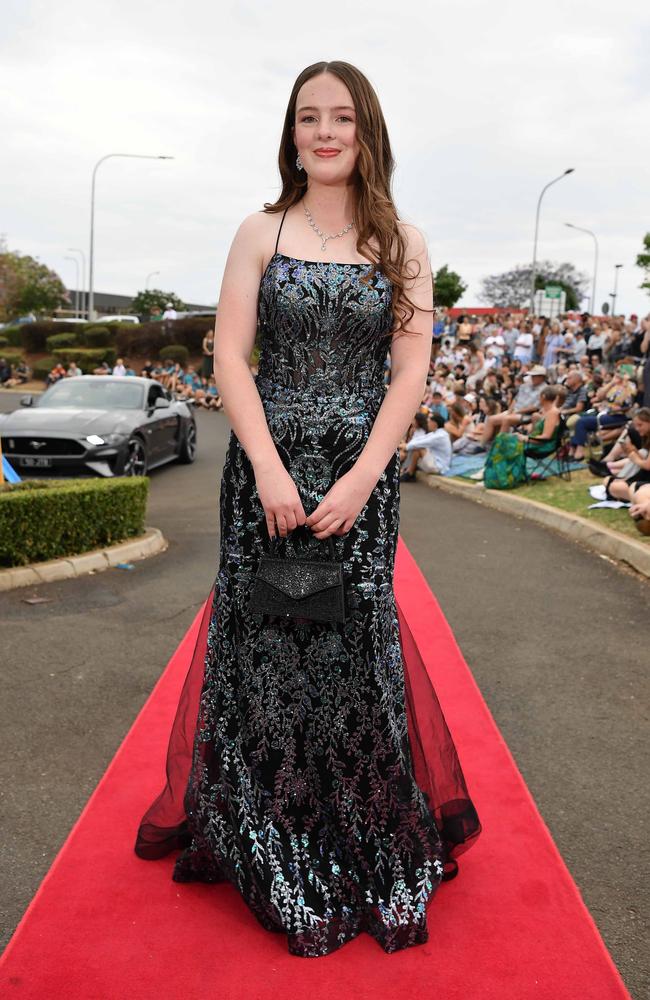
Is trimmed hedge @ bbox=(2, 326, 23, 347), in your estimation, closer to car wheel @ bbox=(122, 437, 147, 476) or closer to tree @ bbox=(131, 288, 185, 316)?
tree @ bbox=(131, 288, 185, 316)

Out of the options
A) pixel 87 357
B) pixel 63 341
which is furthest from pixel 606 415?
pixel 63 341

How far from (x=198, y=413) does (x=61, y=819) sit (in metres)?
26.1

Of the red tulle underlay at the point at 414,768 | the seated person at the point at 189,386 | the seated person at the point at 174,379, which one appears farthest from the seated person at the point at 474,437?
the seated person at the point at 174,379

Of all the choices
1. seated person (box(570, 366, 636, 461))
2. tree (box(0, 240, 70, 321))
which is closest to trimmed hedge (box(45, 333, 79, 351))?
tree (box(0, 240, 70, 321))

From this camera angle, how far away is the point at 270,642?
2.60 metres

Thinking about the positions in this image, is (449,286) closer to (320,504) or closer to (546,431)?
(546,431)

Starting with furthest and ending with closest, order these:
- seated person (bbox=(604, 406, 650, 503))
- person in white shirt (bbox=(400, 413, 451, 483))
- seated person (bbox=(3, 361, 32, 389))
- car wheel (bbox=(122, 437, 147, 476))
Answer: seated person (bbox=(3, 361, 32, 389)) < person in white shirt (bbox=(400, 413, 451, 483)) < car wheel (bbox=(122, 437, 147, 476)) < seated person (bbox=(604, 406, 650, 503))

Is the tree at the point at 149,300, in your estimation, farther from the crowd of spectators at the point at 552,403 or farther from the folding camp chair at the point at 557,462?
the folding camp chair at the point at 557,462

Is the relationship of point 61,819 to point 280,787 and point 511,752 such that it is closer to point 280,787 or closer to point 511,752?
point 280,787

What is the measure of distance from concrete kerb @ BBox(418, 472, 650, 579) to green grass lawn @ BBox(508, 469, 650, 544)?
→ 4.5 inches

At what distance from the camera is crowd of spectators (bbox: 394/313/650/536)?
11.0 meters

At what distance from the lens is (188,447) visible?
15.4 metres

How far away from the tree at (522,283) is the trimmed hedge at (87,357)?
52.7m

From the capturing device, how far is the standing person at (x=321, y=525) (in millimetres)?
2504
